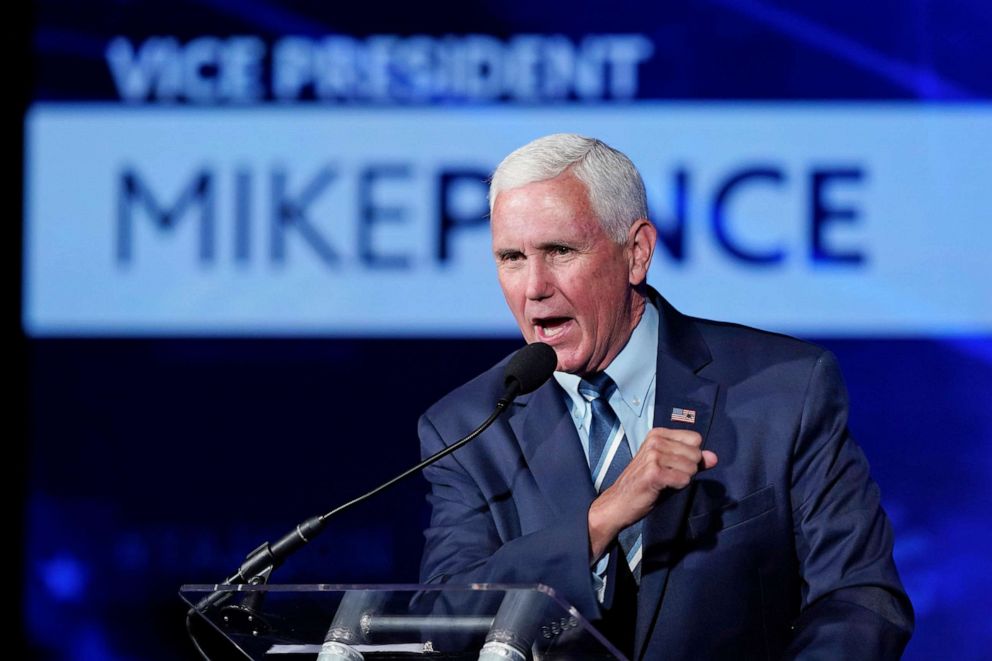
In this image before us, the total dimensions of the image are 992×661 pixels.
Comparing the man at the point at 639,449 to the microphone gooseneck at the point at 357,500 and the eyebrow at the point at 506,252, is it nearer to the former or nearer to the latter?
the eyebrow at the point at 506,252

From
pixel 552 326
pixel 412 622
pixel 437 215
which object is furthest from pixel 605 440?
pixel 437 215

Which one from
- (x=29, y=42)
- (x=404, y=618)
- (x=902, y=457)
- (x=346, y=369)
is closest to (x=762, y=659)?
(x=404, y=618)

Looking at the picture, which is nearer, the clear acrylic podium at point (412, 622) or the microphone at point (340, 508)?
the clear acrylic podium at point (412, 622)

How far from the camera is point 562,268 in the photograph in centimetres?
221

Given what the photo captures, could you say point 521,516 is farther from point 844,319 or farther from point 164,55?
point 164,55

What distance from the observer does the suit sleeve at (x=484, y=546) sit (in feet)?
6.09

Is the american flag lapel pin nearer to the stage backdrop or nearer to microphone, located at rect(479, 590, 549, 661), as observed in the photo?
microphone, located at rect(479, 590, 549, 661)

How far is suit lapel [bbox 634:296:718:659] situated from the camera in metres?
2.09

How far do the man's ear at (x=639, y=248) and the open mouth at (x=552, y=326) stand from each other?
6.0 inches

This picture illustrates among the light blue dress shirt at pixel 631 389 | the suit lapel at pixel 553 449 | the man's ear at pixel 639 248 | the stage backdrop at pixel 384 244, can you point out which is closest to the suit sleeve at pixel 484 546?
the suit lapel at pixel 553 449

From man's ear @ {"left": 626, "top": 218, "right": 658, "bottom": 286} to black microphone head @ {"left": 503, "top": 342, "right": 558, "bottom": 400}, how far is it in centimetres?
→ 41

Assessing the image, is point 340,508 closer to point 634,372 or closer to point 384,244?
point 634,372

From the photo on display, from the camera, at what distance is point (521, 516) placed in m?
2.22

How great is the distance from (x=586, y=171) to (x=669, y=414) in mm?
411
